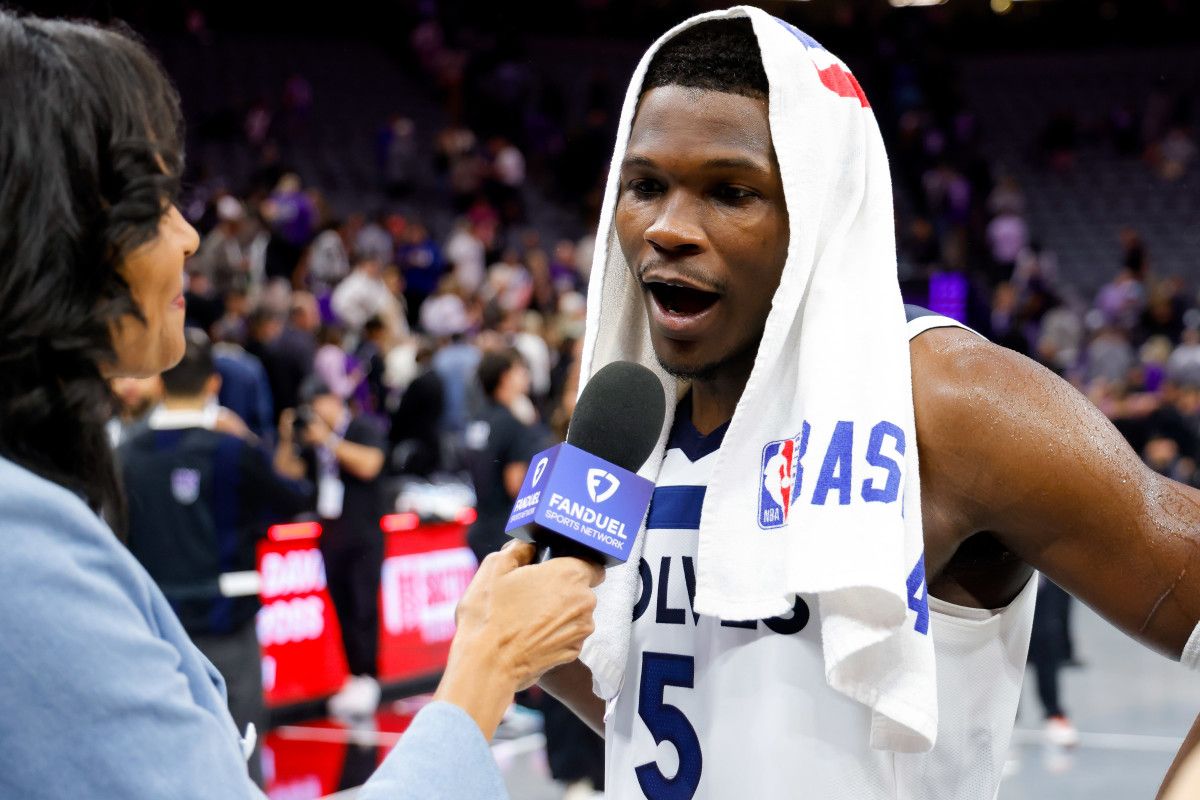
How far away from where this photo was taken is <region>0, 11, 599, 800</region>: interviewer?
104 cm

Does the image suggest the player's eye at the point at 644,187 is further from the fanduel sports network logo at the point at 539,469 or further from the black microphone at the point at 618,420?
the fanduel sports network logo at the point at 539,469

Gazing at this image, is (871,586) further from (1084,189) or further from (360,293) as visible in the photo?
(1084,189)

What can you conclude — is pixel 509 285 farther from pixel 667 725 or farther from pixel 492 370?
pixel 667 725

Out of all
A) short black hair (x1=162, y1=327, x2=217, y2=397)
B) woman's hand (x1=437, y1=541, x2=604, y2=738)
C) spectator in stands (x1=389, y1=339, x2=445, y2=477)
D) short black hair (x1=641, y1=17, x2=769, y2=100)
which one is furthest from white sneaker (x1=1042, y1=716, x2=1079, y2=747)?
woman's hand (x1=437, y1=541, x2=604, y2=738)

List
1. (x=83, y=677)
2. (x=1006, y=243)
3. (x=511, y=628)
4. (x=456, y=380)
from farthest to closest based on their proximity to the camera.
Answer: (x=1006, y=243) < (x=456, y=380) < (x=511, y=628) < (x=83, y=677)

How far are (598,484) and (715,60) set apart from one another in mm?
621

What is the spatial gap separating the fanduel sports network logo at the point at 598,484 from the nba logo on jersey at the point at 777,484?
0.68 ft

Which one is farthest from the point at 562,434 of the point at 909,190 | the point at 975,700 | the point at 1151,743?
the point at 909,190

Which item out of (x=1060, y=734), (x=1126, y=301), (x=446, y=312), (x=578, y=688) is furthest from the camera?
(x=1126, y=301)

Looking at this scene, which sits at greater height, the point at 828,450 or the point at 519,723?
the point at 828,450

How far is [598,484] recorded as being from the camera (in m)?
1.63

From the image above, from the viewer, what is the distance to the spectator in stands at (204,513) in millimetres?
4723

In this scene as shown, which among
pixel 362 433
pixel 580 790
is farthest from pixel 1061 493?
pixel 362 433

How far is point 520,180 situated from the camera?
54.0 ft
